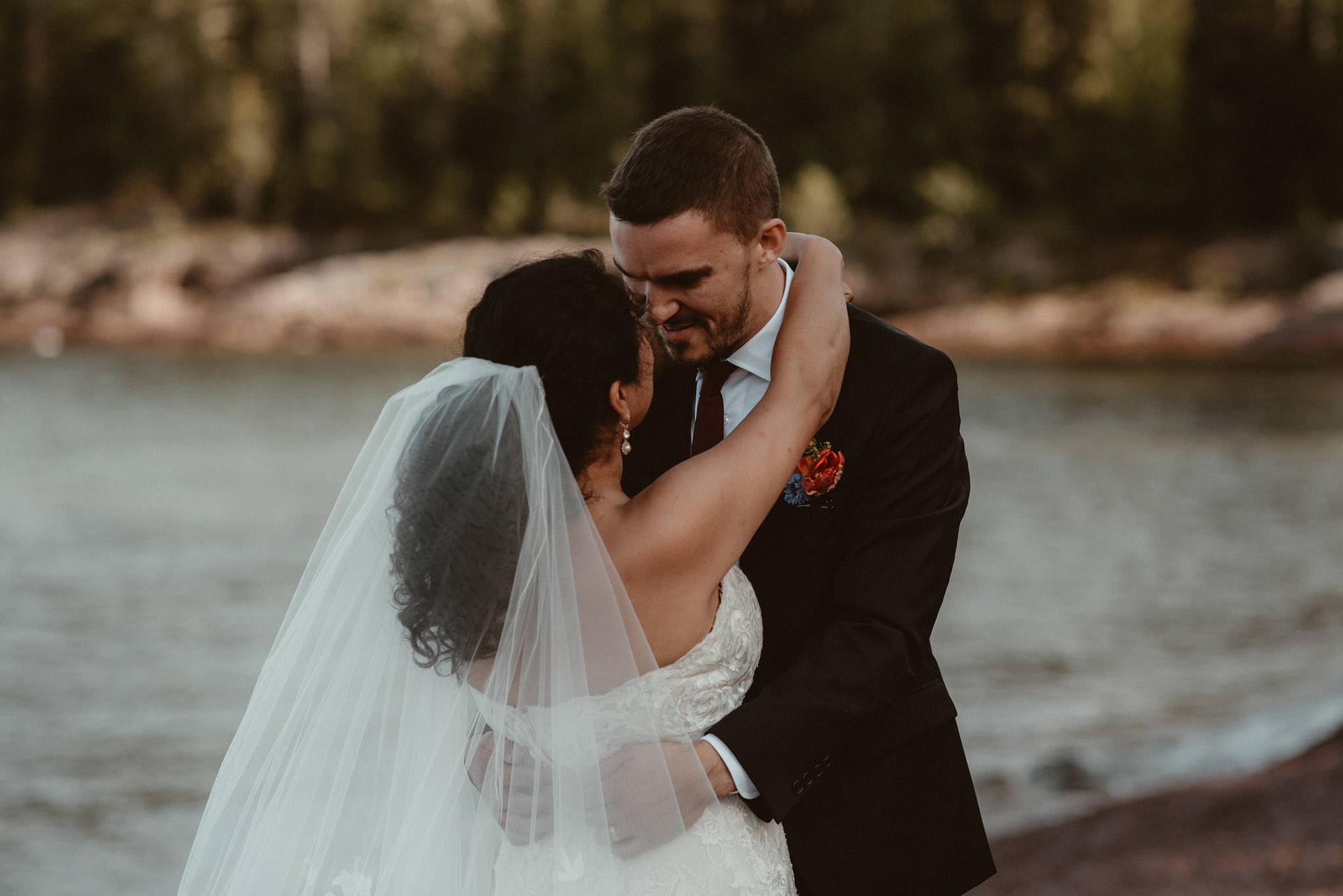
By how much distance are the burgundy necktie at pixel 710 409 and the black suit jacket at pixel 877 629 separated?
20 centimetres

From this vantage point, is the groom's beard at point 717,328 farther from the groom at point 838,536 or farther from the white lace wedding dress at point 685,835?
the white lace wedding dress at point 685,835

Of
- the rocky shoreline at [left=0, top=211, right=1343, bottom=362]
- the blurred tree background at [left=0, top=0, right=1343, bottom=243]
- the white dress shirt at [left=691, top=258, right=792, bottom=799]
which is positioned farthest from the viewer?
the blurred tree background at [left=0, top=0, right=1343, bottom=243]

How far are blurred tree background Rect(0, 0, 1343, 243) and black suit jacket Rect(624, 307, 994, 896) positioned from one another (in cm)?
4015

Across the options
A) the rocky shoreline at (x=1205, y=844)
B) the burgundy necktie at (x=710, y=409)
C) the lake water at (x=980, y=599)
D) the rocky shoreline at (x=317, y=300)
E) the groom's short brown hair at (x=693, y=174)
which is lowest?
the rocky shoreline at (x=317, y=300)

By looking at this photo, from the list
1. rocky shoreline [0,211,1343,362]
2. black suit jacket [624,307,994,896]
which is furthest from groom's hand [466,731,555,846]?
rocky shoreline [0,211,1343,362]

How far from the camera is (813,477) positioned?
2650 mm

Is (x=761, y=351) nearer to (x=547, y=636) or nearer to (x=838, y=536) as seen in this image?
(x=838, y=536)

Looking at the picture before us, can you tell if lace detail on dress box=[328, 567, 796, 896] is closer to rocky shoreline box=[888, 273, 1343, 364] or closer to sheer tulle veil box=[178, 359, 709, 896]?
sheer tulle veil box=[178, 359, 709, 896]

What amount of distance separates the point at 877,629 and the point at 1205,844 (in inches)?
178

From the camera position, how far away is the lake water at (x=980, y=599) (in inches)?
353

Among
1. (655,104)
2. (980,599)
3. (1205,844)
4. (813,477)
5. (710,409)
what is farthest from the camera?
(655,104)

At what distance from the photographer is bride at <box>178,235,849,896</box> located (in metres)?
2.36

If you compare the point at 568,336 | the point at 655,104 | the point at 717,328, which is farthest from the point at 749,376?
the point at 655,104

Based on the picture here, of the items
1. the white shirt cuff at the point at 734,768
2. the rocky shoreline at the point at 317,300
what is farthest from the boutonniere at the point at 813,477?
the rocky shoreline at the point at 317,300
